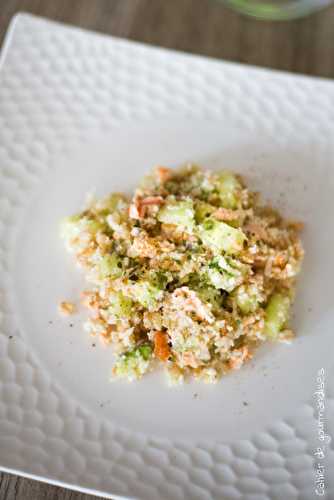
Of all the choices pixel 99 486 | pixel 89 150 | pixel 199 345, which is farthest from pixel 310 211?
pixel 99 486

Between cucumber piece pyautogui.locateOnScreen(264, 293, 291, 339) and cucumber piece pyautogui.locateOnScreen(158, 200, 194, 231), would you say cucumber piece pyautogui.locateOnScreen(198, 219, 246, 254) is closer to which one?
cucumber piece pyautogui.locateOnScreen(158, 200, 194, 231)

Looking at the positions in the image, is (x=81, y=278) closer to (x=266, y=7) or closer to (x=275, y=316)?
(x=275, y=316)

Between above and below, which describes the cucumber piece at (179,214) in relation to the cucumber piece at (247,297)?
above

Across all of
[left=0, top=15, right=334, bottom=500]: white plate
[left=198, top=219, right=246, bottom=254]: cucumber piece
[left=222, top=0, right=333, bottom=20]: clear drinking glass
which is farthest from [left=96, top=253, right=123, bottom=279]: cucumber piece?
[left=222, top=0, right=333, bottom=20]: clear drinking glass

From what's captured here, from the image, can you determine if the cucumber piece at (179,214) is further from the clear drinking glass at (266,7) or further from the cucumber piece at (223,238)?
the clear drinking glass at (266,7)

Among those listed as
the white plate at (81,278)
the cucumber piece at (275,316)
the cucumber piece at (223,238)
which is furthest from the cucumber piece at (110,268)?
the cucumber piece at (275,316)

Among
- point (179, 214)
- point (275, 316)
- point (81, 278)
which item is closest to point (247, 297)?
point (275, 316)

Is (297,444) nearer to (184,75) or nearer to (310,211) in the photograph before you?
(310,211)

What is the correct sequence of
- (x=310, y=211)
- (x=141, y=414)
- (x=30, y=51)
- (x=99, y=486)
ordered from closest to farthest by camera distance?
(x=99, y=486) → (x=141, y=414) → (x=310, y=211) → (x=30, y=51)
